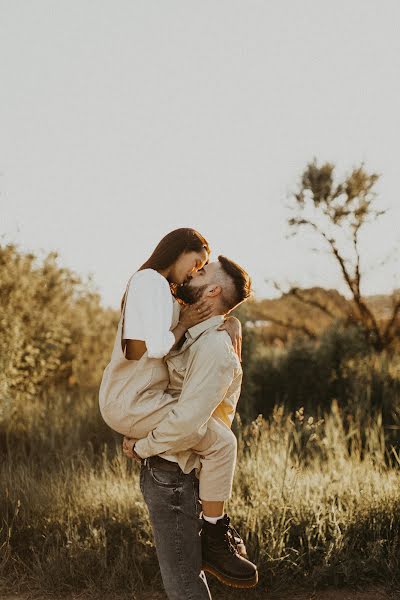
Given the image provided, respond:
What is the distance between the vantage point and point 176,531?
2.85 meters

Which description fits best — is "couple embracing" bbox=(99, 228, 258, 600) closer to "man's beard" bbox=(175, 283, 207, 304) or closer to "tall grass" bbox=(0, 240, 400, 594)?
"man's beard" bbox=(175, 283, 207, 304)

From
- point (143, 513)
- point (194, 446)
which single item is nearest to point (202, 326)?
point (194, 446)

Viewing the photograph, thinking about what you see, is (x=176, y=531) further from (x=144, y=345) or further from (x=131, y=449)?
(x=144, y=345)

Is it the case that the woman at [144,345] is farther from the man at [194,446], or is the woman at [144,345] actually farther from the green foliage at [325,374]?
the green foliage at [325,374]

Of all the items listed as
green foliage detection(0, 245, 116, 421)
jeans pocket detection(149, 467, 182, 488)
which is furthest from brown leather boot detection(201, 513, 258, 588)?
green foliage detection(0, 245, 116, 421)

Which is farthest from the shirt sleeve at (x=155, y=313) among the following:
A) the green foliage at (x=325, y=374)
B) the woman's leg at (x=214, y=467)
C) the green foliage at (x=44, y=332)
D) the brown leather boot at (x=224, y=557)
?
the green foliage at (x=325, y=374)

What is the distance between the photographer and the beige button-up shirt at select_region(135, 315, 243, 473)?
272 centimetres

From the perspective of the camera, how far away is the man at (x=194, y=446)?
2750mm

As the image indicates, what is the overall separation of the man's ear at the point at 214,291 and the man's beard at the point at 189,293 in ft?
0.11

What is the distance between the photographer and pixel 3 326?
30.4 ft

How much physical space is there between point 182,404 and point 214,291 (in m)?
0.60

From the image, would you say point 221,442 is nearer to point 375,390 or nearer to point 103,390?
point 103,390

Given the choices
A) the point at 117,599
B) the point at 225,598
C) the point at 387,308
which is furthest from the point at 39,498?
the point at 387,308

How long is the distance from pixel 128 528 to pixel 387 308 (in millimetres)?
8600
